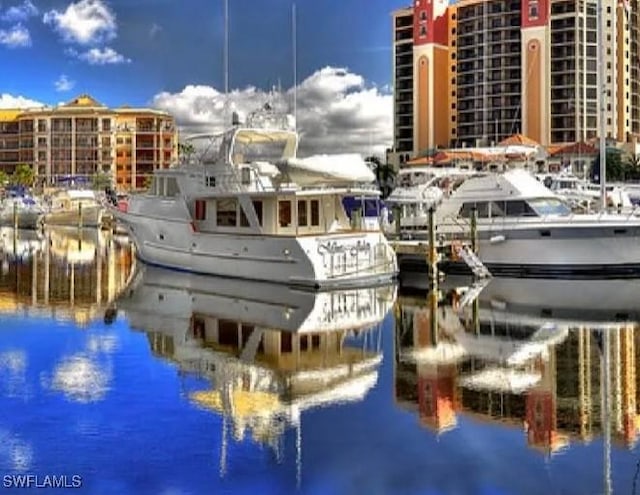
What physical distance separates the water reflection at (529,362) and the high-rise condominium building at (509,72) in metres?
70.1

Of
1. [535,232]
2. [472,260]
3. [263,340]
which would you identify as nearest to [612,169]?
[535,232]

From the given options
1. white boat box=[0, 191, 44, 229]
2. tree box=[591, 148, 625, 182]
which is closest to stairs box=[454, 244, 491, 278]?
white boat box=[0, 191, 44, 229]

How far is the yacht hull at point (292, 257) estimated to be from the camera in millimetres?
26016

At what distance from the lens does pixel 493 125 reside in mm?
97000

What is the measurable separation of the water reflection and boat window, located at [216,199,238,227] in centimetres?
638

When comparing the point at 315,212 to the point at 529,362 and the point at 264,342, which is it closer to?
the point at 264,342

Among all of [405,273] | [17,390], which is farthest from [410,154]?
[17,390]

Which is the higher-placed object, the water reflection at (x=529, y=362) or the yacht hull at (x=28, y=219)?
the yacht hull at (x=28, y=219)

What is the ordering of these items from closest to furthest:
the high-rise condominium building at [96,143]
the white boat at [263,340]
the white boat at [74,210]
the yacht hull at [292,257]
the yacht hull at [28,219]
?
the white boat at [263,340]
the yacht hull at [292,257]
the yacht hull at [28,219]
the white boat at [74,210]
the high-rise condominium building at [96,143]

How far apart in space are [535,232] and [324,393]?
1818 cm

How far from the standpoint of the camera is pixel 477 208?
32812 millimetres

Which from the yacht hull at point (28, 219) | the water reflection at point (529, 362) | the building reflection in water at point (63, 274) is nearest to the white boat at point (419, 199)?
the water reflection at point (529, 362)

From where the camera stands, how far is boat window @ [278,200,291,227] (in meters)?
27.6

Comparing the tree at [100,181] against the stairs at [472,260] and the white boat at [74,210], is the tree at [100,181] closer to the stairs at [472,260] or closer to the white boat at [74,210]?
the white boat at [74,210]
